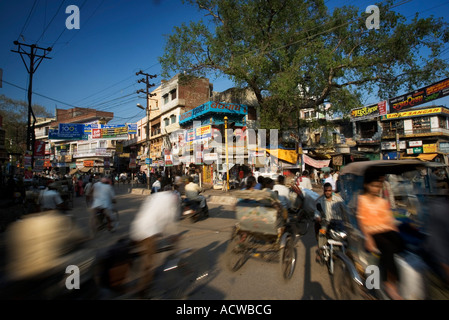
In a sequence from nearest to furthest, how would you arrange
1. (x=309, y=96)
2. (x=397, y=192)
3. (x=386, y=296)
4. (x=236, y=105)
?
1. (x=386, y=296)
2. (x=397, y=192)
3. (x=309, y=96)
4. (x=236, y=105)

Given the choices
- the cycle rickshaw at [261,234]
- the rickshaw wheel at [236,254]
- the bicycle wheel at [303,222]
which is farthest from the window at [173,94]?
the rickshaw wheel at [236,254]

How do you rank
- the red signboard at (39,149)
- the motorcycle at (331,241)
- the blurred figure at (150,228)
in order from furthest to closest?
the red signboard at (39,149) → the motorcycle at (331,241) → the blurred figure at (150,228)

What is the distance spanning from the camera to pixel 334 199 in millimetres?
4422

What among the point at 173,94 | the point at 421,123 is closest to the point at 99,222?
the point at 173,94

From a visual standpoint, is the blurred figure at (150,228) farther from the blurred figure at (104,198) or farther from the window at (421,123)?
the window at (421,123)

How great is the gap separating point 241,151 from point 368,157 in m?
16.0

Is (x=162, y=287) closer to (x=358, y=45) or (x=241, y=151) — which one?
(x=241, y=151)

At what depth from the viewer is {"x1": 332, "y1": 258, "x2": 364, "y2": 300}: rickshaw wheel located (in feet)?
9.82

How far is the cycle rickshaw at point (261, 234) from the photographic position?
13.0ft

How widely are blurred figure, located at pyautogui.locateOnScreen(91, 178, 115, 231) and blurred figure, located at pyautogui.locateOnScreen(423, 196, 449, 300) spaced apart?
6.70m

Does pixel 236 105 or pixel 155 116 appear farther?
pixel 155 116

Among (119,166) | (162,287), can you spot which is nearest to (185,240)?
(162,287)

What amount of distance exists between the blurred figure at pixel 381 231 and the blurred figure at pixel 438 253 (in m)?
0.29

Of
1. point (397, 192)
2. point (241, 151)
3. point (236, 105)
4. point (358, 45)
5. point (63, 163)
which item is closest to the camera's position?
point (397, 192)
